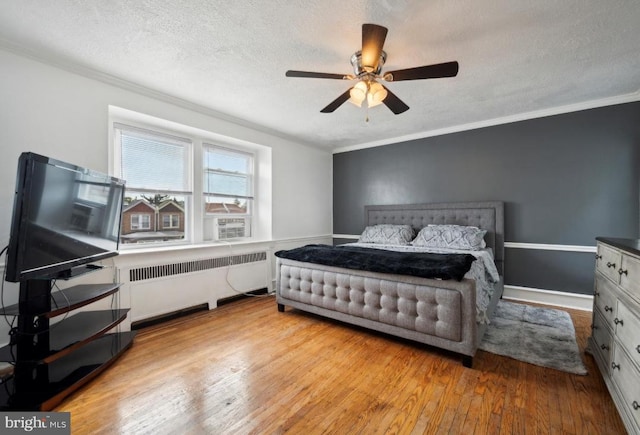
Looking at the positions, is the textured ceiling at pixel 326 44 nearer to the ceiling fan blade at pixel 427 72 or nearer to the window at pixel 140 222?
the ceiling fan blade at pixel 427 72

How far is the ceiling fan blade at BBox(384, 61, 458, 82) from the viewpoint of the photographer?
5.78 feet

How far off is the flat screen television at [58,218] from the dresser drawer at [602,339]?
3.63 metres

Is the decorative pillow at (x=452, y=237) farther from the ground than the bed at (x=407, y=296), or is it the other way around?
the decorative pillow at (x=452, y=237)

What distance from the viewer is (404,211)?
457cm

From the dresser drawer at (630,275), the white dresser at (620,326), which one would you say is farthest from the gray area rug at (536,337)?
the dresser drawer at (630,275)

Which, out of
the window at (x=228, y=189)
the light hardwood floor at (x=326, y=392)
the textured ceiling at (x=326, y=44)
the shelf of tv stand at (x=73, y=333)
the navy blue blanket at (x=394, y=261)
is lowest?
the light hardwood floor at (x=326, y=392)

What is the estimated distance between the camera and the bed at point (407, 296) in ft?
6.93

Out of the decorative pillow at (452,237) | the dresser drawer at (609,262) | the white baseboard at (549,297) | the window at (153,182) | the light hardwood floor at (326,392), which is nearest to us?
the light hardwood floor at (326,392)

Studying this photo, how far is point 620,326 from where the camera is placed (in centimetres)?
163

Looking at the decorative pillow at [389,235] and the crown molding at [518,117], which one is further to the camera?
the decorative pillow at [389,235]

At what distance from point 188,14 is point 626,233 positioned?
4.80m

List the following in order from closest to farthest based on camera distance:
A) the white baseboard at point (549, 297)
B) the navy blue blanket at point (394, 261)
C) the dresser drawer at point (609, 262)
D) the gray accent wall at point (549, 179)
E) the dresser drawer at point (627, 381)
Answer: the dresser drawer at point (627, 381)
the dresser drawer at point (609, 262)
the navy blue blanket at point (394, 261)
the gray accent wall at point (549, 179)
the white baseboard at point (549, 297)

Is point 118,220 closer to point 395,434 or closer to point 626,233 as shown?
point 395,434

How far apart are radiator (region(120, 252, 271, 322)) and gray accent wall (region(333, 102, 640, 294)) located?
9.37 ft
